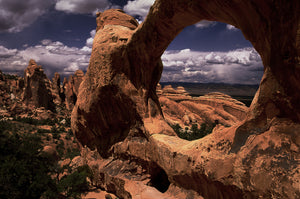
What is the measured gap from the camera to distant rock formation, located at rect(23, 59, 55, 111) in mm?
40750

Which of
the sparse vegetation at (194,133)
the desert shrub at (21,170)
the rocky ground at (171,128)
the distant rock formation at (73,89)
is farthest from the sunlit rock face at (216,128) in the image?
the distant rock formation at (73,89)

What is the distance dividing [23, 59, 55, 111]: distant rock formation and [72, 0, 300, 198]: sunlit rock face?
37653 mm

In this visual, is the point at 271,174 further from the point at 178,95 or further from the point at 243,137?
the point at 178,95

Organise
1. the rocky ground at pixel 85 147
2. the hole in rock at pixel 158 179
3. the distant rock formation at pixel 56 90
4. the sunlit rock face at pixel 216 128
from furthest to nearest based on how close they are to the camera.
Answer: the distant rock formation at pixel 56 90, the rocky ground at pixel 85 147, the hole in rock at pixel 158 179, the sunlit rock face at pixel 216 128

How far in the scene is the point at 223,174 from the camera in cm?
424

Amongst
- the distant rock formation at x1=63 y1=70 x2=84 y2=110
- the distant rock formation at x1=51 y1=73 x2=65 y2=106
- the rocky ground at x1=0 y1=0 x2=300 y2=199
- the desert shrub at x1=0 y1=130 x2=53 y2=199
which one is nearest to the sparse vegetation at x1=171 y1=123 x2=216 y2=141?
the rocky ground at x1=0 y1=0 x2=300 y2=199

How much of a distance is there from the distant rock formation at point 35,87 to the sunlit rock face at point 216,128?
124ft

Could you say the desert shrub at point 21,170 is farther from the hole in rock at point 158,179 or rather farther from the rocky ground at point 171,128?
the hole in rock at point 158,179

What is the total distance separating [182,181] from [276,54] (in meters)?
4.70

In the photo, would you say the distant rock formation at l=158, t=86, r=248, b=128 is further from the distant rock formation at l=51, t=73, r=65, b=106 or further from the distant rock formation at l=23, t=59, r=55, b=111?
the distant rock formation at l=51, t=73, r=65, b=106

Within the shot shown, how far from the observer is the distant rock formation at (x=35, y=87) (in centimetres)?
4075

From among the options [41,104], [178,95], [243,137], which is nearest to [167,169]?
[243,137]

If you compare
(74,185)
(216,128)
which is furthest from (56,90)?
(216,128)

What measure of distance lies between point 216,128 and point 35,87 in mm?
46341
